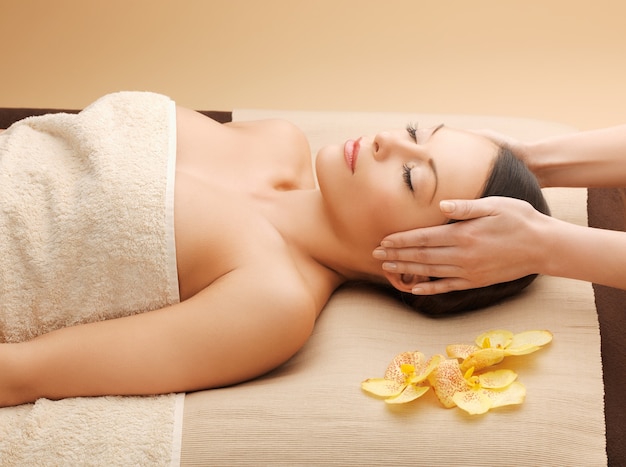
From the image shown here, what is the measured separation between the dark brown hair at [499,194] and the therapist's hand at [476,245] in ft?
0.21

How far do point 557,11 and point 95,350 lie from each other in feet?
8.70

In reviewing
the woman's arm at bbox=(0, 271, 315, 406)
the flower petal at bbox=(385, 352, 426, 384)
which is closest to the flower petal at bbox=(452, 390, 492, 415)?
the flower petal at bbox=(385, 352, 426, 384)

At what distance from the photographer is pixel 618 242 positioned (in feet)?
5.44

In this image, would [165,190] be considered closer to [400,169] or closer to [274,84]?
[400,169]

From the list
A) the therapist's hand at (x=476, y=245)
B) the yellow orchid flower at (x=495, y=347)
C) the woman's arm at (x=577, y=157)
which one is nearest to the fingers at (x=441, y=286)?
the therapist's hand at (x=476, y=245)

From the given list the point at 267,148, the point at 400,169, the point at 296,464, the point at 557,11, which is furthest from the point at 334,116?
the point at 557,11

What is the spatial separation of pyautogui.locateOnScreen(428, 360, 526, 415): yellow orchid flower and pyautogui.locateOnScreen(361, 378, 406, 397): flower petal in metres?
0.06

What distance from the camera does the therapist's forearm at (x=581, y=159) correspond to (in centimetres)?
195

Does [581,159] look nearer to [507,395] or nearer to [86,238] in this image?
[507,395]

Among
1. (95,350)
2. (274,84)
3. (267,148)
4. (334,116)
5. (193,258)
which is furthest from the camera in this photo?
(274,84)

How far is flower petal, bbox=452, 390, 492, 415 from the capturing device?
5.07 ft

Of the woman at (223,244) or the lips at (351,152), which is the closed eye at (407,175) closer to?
the woman at (223,244)

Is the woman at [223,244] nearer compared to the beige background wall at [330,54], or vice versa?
the woman at [223,244]

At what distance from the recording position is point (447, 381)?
159 centimetres
